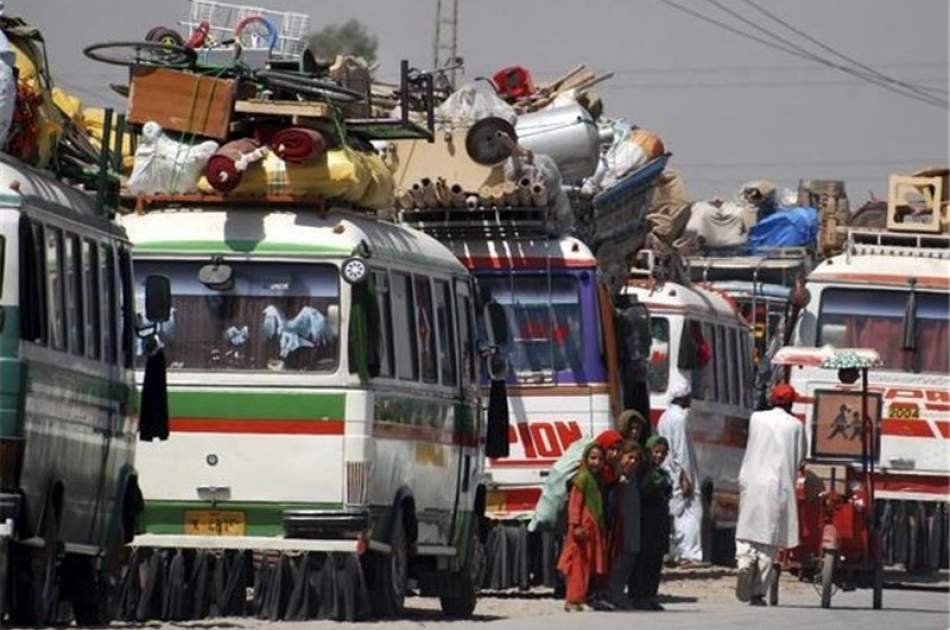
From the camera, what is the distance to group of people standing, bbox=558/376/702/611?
81.9 ft

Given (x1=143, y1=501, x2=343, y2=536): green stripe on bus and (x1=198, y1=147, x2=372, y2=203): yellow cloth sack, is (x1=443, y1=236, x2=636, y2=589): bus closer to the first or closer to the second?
(x1=198, y1=147, x2=372, y2=203): yellow cloth sack

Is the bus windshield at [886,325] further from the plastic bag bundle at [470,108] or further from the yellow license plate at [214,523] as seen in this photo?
the yellow license plate at [214,523]

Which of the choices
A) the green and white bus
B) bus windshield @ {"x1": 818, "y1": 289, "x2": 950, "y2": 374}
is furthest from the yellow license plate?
bus windshield @ {"x1": 818, "y1": 289, "x2": 950, "y2": 374}

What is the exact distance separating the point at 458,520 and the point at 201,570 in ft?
10.7

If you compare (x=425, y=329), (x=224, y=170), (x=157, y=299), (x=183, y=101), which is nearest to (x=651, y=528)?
(x=425, y=329)

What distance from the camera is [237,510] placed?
2181 cm

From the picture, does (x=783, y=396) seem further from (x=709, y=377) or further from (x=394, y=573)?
(x=709, y=377)

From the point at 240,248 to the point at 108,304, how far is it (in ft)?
5.47

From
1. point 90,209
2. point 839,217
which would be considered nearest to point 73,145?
point 90,209

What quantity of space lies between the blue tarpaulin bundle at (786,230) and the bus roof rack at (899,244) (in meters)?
7.37

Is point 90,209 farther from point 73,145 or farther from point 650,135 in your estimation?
point 650,135

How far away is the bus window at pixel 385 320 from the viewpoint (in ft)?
73.2

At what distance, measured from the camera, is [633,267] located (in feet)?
117

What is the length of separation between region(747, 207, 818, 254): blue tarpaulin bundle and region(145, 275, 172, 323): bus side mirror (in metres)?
22.2
